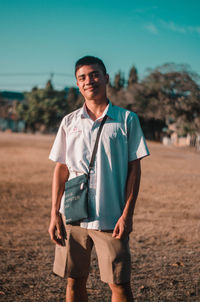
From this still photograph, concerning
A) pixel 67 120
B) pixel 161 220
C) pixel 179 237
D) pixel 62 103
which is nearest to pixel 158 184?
pixel 161 220

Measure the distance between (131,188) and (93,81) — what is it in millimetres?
760

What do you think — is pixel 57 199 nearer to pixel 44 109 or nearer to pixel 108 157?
pixel 108 157

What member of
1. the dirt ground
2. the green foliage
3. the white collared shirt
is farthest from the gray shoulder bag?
the green foliage

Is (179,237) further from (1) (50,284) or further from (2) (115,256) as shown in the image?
(2) (115,256)

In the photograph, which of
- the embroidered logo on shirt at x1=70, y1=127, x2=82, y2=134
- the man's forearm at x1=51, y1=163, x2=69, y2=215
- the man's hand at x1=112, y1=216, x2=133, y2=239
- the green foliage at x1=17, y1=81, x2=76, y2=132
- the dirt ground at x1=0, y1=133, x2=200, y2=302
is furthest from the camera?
the green foliage at x1=17, y1=81, x2=76, y2=132

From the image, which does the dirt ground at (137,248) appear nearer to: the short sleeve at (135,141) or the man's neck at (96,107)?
the short sleeve at (135,141)

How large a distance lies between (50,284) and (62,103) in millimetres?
52132

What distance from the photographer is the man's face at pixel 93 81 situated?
207 centimetres

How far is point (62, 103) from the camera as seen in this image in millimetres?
53906

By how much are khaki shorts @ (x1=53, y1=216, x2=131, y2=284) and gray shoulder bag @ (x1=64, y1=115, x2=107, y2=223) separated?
116 mm

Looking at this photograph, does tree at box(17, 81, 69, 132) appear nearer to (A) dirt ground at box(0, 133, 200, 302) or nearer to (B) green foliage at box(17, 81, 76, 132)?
(B) green foliage at box(17, 81, 76, 132)

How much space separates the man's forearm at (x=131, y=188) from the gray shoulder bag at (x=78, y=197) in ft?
0.81

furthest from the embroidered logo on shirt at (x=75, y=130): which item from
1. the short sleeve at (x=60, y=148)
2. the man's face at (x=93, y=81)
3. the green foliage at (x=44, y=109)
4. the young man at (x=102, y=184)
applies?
the green foliage at (x=44, y=109)

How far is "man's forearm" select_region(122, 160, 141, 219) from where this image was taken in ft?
6.25
